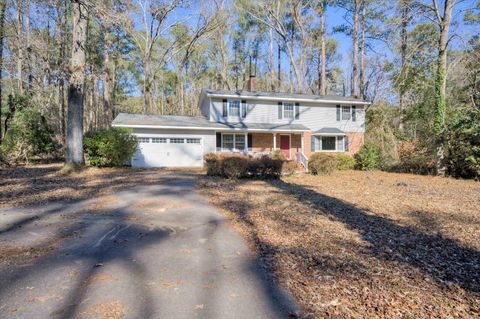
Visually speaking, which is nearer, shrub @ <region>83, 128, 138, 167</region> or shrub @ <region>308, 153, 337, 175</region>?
shrub @ <region>83, 128, 138, 167</region>

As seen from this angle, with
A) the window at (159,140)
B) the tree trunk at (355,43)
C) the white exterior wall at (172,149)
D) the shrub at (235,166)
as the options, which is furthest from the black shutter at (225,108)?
the tree trunk at (355,43)

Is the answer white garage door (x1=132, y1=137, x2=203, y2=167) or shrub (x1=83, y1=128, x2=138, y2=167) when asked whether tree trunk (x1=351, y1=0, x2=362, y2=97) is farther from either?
shrub (x1=83, y1=128, x2=138, y2=167)

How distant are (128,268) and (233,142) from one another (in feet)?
53.6

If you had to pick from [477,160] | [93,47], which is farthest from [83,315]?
[93,47]

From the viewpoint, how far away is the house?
17.2 metres

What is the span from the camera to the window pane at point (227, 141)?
19.1 metres

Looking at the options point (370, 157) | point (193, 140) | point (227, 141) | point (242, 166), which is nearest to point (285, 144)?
point (227, 141)

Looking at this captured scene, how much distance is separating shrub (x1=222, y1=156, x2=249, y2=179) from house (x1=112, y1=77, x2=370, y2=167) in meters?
6.90

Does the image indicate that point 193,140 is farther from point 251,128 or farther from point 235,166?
point 235,166

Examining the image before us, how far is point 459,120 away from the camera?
1314cm

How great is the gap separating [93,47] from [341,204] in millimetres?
28337

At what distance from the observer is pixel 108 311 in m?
2.34

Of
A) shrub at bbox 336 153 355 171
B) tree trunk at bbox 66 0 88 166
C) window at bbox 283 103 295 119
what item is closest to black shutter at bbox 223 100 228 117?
window at bbox 283 103 295 119

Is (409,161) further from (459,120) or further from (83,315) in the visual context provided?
(83,315)
